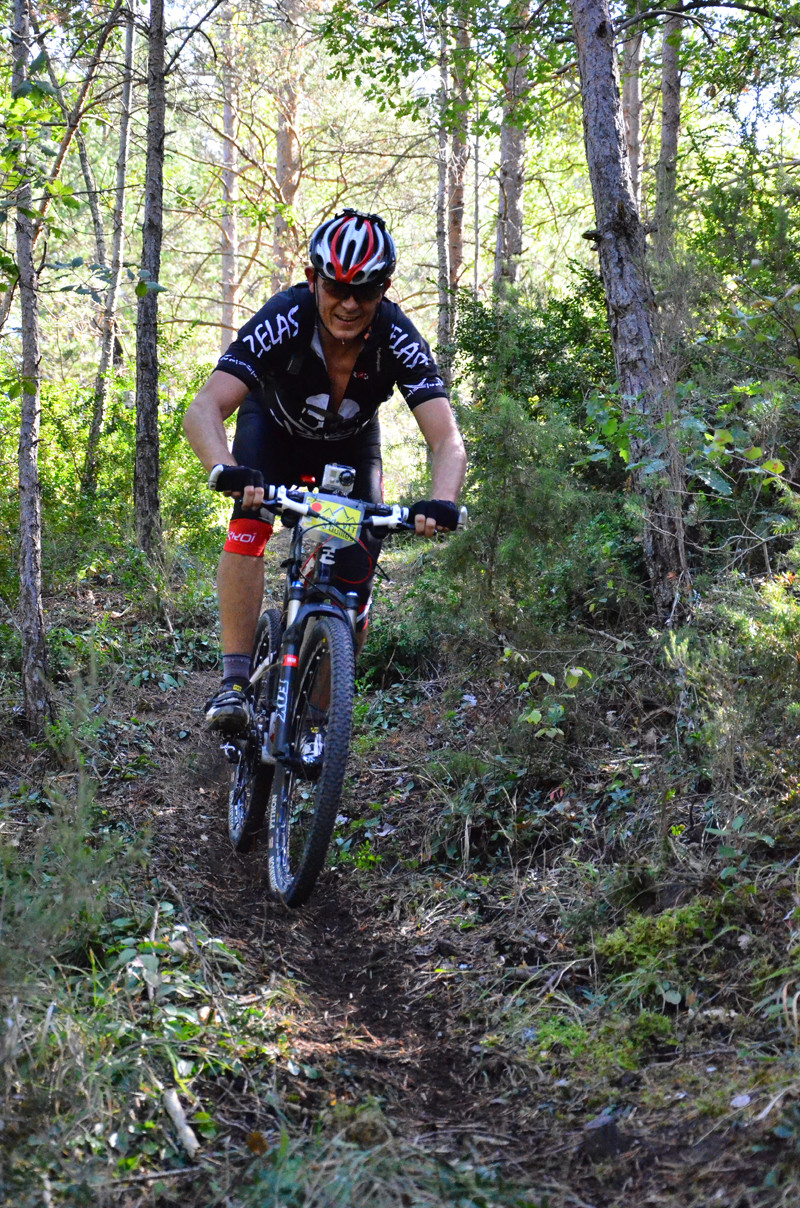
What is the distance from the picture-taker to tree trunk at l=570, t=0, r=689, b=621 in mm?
5062

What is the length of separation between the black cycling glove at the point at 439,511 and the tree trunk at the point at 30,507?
2303 mm


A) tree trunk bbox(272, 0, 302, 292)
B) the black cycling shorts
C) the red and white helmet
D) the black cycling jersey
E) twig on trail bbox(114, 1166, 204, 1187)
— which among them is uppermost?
tree trunk bbox(272, 0, 302, 292)

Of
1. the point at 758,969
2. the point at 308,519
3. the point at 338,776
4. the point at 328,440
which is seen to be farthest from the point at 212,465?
the point at 758,969

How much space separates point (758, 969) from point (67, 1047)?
183 centimetres

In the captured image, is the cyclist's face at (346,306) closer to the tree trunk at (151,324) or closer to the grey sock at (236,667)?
the grey sock at (236,667)

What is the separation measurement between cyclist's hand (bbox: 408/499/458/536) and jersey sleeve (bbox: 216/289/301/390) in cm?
98

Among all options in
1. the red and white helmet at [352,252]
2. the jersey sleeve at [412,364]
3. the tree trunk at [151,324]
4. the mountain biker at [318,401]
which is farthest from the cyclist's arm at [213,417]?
the tree trunk at [151,324]

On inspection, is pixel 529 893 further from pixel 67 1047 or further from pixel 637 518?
pixel 637 518

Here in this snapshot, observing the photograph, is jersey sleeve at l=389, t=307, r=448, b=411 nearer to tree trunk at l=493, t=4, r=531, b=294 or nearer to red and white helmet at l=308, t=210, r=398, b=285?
red and white helmet at l=308, t=210, r=398, b=285

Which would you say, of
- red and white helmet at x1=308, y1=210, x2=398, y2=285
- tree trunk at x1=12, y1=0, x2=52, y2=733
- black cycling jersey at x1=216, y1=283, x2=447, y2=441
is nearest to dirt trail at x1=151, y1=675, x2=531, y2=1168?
tree trunk at x1=12, y1=0, x2=52, y2=733

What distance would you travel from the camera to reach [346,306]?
3887 millimetres

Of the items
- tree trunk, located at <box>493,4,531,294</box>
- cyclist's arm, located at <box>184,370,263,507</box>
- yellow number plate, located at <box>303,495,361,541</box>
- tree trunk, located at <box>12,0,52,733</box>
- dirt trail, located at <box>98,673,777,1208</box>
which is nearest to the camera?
dirt trail, located at <box>98,673,777,1208</box>

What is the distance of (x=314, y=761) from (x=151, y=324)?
6212 millimetres

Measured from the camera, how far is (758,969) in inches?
102
